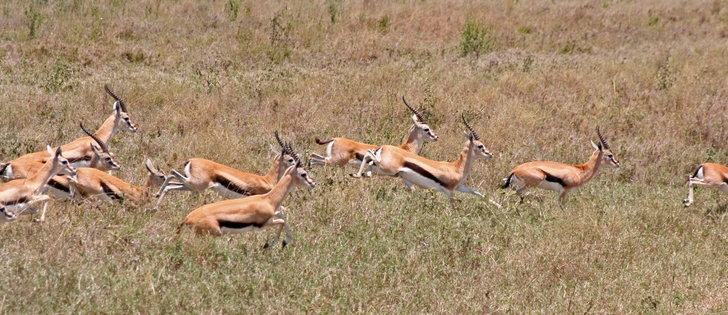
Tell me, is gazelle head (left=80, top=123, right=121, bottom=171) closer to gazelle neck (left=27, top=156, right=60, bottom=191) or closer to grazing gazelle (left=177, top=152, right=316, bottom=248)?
gazelle neck (left=27, top=156, right=60, bottom=191)

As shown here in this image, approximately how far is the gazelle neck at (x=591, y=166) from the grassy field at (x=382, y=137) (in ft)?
0.72

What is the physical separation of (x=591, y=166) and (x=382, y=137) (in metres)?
2.72

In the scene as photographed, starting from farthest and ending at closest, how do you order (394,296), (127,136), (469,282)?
1. (127,136)
2. (469,282)
3. (394,296)

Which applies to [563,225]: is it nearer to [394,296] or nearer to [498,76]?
[394,296]

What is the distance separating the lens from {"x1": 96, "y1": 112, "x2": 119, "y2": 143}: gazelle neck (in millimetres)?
9359

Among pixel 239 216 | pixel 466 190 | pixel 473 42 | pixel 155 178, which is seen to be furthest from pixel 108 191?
pixel 473 42

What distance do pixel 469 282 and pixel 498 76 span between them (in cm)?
812

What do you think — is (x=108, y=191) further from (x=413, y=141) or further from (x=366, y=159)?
(x=413, y=141)

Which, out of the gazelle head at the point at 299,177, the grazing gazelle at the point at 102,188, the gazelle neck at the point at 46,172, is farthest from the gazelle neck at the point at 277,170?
the gazelle neck at the point at 46,172

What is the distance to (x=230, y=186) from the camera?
25.1 feet

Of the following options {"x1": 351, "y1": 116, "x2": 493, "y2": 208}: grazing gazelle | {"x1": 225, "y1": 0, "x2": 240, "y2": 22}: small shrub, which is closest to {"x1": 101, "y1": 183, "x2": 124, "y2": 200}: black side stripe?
{"x1": 351, "y1": 116, "x2": 493, "y2": 208}: grazing gazelle

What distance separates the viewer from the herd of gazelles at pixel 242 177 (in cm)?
629

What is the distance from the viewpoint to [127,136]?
10141 mm

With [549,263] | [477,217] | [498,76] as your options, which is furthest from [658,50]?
[549,263]
